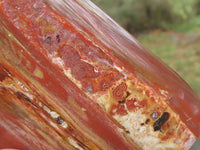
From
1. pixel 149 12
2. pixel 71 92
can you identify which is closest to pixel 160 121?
pixel 71 92

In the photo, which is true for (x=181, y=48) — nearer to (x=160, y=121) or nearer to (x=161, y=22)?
(x=161, y=22)

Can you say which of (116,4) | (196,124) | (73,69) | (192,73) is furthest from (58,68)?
(116,4)

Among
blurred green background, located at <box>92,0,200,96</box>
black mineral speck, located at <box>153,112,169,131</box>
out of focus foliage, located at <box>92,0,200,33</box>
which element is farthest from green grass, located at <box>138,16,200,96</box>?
black mineral speck, located at <box>153,112,169,131</box>

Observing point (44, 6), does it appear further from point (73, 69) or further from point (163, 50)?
point (163, 50)

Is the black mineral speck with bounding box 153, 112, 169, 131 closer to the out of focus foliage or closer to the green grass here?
the green grass

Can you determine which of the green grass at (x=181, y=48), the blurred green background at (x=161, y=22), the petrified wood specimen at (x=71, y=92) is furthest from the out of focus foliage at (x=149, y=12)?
the petrified wood specimen at (x=71, y=92)
